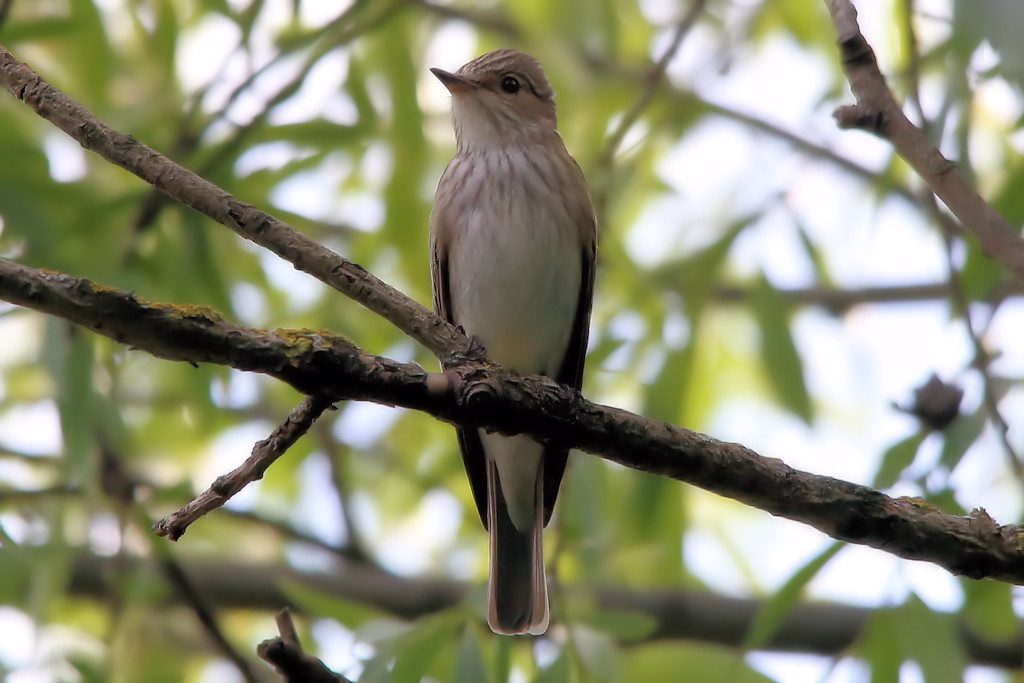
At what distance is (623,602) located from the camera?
5.34m

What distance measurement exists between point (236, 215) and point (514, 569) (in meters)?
2.37

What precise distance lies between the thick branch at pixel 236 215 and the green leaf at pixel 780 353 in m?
2.16

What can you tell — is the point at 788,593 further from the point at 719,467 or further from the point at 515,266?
the point at 515,266

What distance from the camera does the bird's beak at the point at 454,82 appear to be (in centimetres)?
502

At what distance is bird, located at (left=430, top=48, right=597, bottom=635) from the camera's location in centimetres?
478

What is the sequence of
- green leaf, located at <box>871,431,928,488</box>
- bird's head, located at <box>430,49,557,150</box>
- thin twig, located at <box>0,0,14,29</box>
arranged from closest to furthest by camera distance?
1. green leaf, located at <box>871,431,928,488</box>
2. thin twig, located at <box>0,0,14,29</box>
3. bird's head, located at <box>430,49,557,150</box>

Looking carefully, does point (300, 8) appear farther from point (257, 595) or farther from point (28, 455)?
point (257, 595)

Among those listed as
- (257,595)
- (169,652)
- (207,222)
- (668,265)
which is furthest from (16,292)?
(169,652)

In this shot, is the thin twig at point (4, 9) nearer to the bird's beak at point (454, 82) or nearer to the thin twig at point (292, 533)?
the bird's beak at point (454, 82)

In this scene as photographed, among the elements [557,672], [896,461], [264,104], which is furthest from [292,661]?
[264,104]

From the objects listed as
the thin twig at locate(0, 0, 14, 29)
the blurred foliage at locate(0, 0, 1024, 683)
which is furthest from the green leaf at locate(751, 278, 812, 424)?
the thin twig at locate(0, 0, 14, 29)

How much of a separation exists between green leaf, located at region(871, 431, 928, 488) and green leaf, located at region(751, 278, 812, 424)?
92 cm

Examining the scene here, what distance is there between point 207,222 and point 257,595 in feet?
6.43

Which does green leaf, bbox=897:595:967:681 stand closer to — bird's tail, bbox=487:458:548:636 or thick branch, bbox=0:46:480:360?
bird's tail, bbox=487:458:548:636
